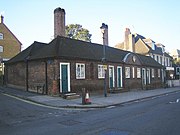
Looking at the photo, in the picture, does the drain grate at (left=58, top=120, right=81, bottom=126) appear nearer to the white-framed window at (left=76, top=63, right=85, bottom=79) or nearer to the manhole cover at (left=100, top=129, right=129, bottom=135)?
the manhole cover at (left=100, top=129, right=129, bottom=135)

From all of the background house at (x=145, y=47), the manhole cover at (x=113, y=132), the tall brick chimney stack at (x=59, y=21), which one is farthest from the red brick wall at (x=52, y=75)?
the background house at (x=145, y=47)

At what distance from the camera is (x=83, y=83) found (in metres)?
23.4

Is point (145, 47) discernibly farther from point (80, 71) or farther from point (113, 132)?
point (113, 132)

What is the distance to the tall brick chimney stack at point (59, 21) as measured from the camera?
1017 inches

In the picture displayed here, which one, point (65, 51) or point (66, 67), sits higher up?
point (65, 51)

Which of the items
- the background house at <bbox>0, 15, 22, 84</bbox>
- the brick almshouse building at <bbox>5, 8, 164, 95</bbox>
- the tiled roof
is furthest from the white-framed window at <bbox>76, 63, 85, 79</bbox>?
Result: the background house at <bbox>0, 15, 22, 84</bbox>

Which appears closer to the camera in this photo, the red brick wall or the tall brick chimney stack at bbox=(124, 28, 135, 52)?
the red brick wall

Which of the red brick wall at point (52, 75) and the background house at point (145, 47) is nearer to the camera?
the red brick wall at point (52, 75)

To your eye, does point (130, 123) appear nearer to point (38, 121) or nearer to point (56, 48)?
point (38, 121)

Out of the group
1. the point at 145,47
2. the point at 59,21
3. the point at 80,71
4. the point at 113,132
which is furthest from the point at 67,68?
the point at 145,47

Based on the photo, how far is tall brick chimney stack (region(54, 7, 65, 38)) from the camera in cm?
2584

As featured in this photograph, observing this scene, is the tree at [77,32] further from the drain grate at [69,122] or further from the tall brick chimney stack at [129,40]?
the drain grate at [69,122]

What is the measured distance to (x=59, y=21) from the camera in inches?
1017

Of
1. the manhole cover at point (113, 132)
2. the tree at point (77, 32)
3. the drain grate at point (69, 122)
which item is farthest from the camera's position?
the tree at point (77, 32)
